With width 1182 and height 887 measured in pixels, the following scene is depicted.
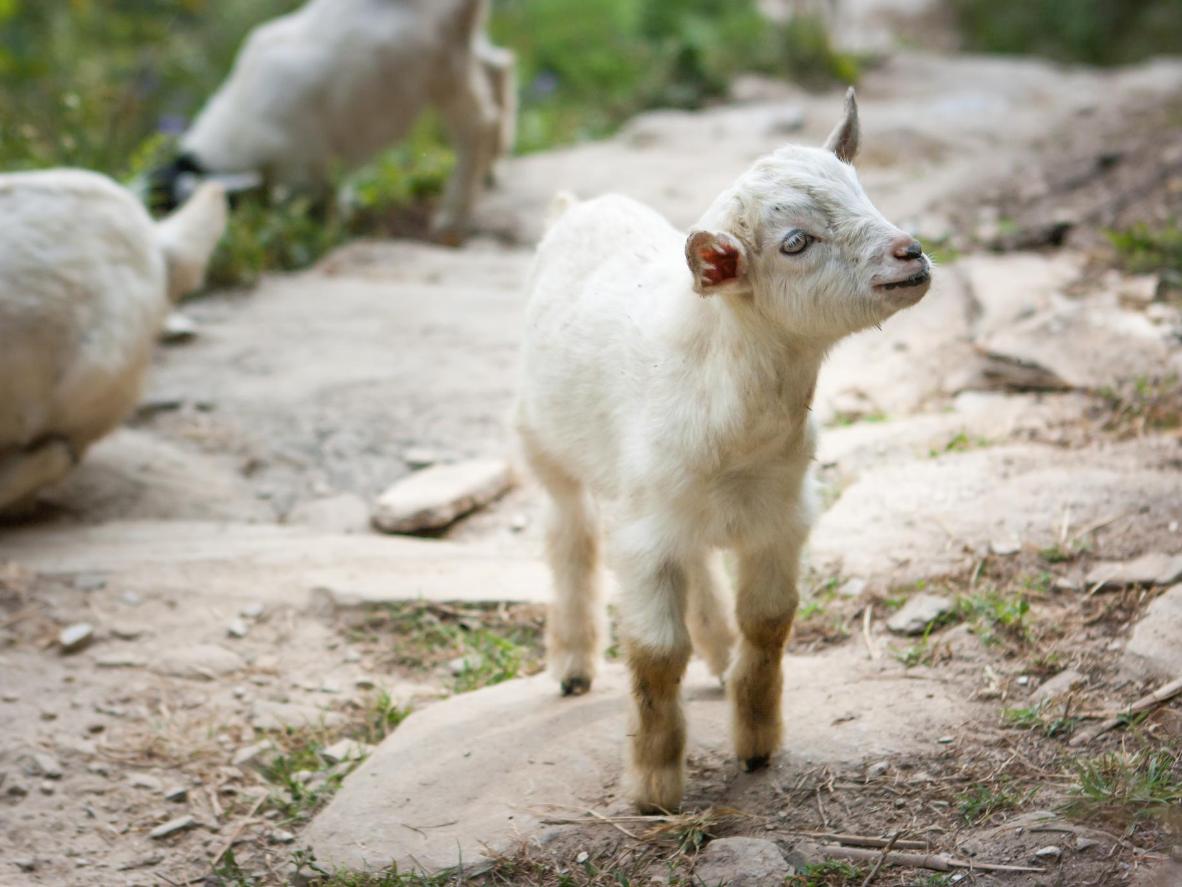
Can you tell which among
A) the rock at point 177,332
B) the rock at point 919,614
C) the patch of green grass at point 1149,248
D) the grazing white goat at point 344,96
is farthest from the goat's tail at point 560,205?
the grazing white goat at point 344,96

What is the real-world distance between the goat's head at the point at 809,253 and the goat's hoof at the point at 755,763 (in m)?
1.26

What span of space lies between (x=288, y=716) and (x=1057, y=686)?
8.17ft

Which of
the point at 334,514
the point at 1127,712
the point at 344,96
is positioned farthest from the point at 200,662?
the point at 344,96

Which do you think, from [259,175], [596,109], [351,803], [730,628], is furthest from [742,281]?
[596,109]

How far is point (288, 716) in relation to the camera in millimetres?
4398

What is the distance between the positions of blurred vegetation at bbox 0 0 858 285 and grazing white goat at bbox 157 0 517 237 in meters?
0.28

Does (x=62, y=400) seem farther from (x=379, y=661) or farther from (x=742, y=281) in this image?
(x=742, y=281)

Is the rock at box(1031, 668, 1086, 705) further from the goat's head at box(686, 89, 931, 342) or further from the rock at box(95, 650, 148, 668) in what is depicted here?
the rock at box(95, 650, 148, 668)

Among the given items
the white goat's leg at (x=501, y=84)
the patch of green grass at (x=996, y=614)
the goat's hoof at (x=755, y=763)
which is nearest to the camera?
the goat's hoof at (x=755, y=763)

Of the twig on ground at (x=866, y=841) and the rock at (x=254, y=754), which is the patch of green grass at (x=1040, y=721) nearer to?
the twig on ground at (x=866, y=841)

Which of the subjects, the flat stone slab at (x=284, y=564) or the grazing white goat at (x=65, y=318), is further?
the grazing white goat at (x=65, y=318)

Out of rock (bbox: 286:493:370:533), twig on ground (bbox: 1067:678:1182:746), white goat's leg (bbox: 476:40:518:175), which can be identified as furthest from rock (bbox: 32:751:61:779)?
white goat's leg (bbox: 476:40:518:175)

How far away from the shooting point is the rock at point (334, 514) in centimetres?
560

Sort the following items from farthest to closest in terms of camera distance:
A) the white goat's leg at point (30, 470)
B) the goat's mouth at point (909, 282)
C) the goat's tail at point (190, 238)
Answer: the goat's tail at point (190, 238)
the white goat's leg at point (30, 470)
the goat's mouth at point (909, 282)
